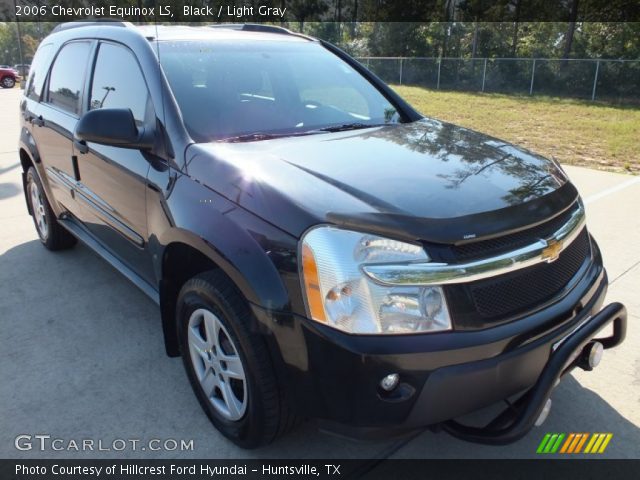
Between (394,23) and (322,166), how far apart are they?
30.5 meters

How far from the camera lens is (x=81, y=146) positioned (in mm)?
3496

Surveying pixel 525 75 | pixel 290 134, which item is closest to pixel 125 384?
pixel 290 134

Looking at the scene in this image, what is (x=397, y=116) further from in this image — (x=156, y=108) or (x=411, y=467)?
(x=411, y=467)

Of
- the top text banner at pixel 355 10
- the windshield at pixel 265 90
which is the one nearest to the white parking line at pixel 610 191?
the windshield at pixel 265 90

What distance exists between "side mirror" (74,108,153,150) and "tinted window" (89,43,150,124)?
8.3 inches

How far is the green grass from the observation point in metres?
9.36

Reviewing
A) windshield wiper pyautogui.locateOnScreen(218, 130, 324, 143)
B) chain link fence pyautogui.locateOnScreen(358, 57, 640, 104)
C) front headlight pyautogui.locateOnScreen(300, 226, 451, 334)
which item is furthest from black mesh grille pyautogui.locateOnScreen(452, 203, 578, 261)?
chain link fence pyautogui.locateOnScreen(358, 57, 640, 104)

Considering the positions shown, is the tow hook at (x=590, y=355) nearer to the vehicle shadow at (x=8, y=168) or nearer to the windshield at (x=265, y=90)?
the windshield at (x=265, y=90)

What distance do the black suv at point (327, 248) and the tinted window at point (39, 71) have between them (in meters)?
1.34

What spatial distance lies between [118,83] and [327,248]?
2003 mm

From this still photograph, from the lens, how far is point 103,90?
11.0 feet

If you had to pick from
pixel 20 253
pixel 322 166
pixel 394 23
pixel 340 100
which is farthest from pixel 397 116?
pixel 394 23

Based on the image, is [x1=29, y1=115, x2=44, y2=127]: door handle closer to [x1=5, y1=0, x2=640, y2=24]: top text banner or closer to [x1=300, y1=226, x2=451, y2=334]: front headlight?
[x1=300, y1=226, x2=451, y2=334]: front headlight

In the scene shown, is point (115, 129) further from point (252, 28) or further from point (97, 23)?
point (252, 28)
